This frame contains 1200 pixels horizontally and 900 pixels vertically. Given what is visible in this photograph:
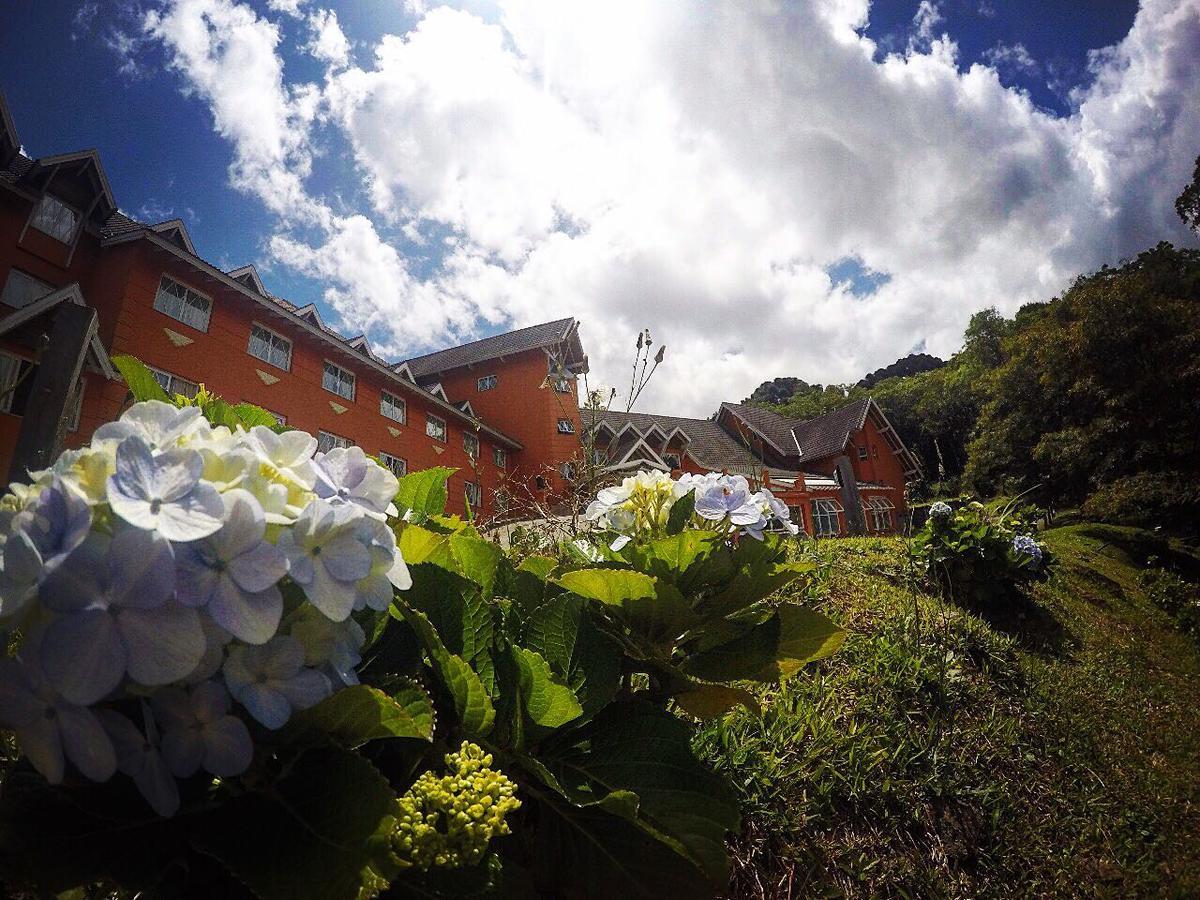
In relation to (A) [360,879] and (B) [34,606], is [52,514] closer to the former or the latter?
(B) [34,606]

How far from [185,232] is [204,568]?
54.2ft

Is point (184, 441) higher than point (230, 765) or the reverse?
higher

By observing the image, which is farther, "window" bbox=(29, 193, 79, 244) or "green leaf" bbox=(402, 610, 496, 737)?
"window" bbox=(29, 193, 79, 244)

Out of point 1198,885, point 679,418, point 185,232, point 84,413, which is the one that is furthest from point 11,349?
point 679,418

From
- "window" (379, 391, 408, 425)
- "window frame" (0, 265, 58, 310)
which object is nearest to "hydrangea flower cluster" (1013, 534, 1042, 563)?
"window" (379, 391, 408, 425)

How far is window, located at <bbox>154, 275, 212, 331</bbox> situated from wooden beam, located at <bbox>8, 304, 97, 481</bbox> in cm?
1115

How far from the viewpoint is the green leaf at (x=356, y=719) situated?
55cm

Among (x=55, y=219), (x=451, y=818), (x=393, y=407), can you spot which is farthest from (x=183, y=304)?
(x=451, y=818)

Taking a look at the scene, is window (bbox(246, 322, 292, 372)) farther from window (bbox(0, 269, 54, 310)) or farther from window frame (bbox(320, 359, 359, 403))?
window (bbox(0, 269, 54, 310))

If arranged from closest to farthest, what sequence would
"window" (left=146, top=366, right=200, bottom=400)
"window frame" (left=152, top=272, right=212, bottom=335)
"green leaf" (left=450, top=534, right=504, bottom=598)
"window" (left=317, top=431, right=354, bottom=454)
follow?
"green leaf" (left=450, top=534, right=504, bottom=598) < "window" (left=146, top=366, right=200, bottom=400) < "window frame" (left=152, top=272, right=212, bottom=335) < "window" (left=317, top=431, right=354, bottom=454)

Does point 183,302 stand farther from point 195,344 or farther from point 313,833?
point 313,833

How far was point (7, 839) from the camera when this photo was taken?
1.54ft

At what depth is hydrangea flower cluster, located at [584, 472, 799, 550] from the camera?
4.22 ft

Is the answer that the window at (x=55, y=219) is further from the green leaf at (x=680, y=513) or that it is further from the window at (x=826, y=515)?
the window at (x=826, y=515)
